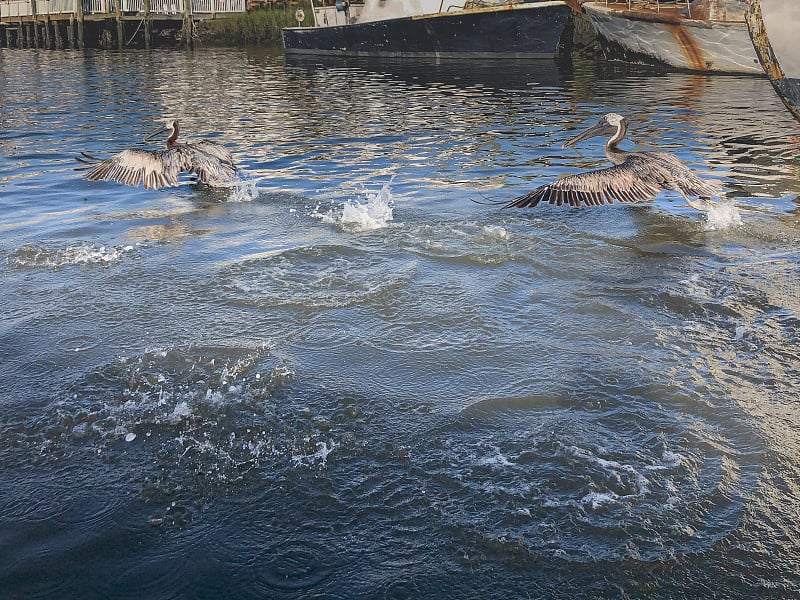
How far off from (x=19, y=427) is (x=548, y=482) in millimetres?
3087

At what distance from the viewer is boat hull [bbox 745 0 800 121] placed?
8.08 m

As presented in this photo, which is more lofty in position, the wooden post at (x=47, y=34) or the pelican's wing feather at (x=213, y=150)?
the wooden post at (x=47, y=34)

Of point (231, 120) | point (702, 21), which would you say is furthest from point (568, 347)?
point (702, 21)

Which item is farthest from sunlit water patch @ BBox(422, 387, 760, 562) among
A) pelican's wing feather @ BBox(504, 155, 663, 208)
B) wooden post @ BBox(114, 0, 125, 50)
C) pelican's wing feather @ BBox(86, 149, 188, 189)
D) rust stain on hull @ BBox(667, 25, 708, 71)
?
wooden post @ BBox(114, 0, 125, 50)

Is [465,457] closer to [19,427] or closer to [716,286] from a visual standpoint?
[19,427]

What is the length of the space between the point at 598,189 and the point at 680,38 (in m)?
18.1

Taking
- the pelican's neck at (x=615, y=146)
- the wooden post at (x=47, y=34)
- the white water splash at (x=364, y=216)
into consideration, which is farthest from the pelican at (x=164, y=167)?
the wooden post at (x=47, y=34)

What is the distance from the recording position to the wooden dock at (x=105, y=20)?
40750 mm

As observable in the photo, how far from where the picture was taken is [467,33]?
29438 millimetres

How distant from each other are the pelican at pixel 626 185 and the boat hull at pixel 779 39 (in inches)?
53.4

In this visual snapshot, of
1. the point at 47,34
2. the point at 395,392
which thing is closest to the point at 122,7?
the point at 47,34

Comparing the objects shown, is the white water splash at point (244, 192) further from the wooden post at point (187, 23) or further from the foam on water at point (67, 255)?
the wooden post at point (187, 23)

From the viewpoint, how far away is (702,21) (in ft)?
74.7

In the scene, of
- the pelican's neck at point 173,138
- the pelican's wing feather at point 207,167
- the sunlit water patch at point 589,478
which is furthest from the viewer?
the pelican's neck at point 173,138
